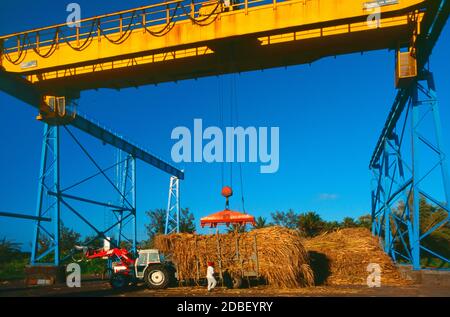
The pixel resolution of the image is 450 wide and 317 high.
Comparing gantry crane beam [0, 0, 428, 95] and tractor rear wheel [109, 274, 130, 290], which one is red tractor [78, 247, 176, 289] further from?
gantry crane beam [0, 0, 428, 95]

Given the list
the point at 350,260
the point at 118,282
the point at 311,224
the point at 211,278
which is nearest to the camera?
the point at 211,278

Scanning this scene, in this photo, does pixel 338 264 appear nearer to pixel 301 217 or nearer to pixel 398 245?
pixel 398 245

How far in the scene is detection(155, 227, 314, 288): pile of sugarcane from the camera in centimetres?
1658

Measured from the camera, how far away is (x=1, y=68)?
2062 centimetres

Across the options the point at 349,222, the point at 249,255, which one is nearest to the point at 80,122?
the point at 249,255

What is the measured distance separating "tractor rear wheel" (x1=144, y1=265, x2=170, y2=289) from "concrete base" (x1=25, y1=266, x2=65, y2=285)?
6.51 m

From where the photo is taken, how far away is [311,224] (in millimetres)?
34000

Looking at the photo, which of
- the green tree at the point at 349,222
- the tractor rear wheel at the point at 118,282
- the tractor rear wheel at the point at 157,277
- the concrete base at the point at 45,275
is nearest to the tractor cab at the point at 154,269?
the tractor rear wheel at the point at 157,277

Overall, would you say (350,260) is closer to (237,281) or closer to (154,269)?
(237,281)

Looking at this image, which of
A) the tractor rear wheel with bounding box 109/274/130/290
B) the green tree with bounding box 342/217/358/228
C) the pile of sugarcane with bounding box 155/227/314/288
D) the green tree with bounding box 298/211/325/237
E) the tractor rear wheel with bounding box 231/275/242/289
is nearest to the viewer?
the pile of sugarcane with bounding box 155/227/314/288

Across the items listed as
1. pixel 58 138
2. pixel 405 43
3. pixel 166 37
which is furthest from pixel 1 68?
pixel 405 43

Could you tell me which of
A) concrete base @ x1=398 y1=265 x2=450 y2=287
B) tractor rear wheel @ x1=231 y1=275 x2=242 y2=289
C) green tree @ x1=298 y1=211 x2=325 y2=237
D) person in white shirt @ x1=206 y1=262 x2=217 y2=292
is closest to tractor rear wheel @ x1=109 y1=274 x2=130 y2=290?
person in white shirt @ x1=206 y1=262 x2=217 y2=292

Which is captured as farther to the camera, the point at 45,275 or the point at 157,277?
the point at 45,275

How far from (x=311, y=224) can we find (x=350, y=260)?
1396 cm
